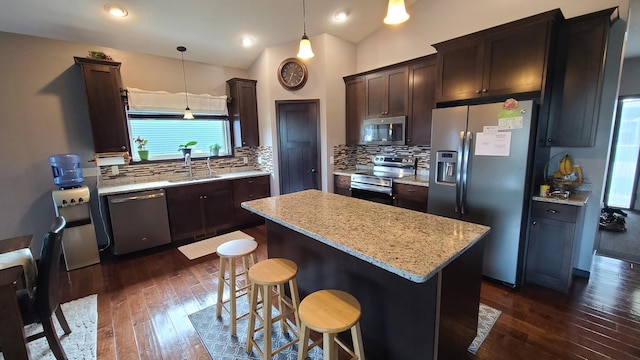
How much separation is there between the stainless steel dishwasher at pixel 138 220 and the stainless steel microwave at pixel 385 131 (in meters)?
2.97

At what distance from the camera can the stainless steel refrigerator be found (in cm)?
A: 241

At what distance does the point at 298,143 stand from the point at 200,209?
69.1 inches

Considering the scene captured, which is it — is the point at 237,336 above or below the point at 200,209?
below

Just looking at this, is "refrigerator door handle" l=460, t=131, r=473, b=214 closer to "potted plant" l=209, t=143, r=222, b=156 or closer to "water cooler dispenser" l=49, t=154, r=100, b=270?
"potted plant" l=209, t=143, r=222, b=156

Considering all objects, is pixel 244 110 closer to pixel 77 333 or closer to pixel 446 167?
pixel 446 167

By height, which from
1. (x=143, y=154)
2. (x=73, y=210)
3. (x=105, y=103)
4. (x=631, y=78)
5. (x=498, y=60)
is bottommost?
(x=73, y=210)

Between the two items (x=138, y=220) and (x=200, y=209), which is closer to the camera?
(x=138, y=220)

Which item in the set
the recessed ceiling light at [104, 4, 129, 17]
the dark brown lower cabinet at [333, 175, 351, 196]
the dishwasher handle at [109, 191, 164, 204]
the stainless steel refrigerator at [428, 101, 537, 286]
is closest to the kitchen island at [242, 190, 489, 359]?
the stainless steel refrigerator at [428, 101, 537, 286]

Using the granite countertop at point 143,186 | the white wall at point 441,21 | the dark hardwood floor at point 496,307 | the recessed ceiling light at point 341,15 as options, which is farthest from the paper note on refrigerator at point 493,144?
the granite countertop at point 143,186

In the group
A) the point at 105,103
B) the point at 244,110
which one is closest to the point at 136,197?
the point at 105,103

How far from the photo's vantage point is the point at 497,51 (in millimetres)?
2639

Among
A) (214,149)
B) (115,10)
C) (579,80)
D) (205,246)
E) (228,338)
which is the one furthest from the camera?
(214,149)

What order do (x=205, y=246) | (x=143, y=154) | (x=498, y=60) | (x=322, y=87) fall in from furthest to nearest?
1. (x=322, y=87)
2. (x=143, y=154)
3. (x=205, y=246)
4. (x=498, y=60)

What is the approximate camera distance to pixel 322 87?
408 centimetres
